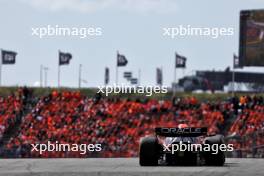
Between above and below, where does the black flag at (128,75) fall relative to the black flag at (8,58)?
below

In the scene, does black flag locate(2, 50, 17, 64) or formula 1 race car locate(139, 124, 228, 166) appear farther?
black flag locate(2, 50, 17, 64)

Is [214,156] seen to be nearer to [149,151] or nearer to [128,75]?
[149,151]

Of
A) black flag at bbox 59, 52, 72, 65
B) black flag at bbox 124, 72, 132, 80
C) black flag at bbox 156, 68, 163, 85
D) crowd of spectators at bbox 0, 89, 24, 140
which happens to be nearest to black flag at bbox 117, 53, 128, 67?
black flag at bbox 59, 52, 72, 65

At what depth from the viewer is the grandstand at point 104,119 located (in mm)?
38219

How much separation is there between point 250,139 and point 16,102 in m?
18.3

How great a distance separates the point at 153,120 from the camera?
42.3 m

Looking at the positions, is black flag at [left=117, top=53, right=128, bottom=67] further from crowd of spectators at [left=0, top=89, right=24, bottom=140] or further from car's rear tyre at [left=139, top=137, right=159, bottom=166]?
car's rear tyre at [left=139, top=137, right=159, bottom=166]

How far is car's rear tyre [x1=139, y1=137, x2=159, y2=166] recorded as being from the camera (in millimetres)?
22312

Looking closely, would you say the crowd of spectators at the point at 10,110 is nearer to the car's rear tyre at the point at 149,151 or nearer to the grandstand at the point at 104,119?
the grandstand at the point at 104,119

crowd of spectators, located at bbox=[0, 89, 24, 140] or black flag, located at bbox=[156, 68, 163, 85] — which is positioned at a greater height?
black flag, located at bbox=[156, 68, 163, 85]

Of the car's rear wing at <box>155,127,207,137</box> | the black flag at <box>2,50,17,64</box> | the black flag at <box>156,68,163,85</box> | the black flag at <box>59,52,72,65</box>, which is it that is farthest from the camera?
the black flag at <box>156,68,163,85</box>

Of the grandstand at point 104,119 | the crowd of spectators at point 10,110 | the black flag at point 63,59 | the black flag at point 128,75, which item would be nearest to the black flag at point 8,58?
the black flag at point 63,59

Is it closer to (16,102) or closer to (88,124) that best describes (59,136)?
(88,124)

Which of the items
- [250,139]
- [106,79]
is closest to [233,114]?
[250,139]
